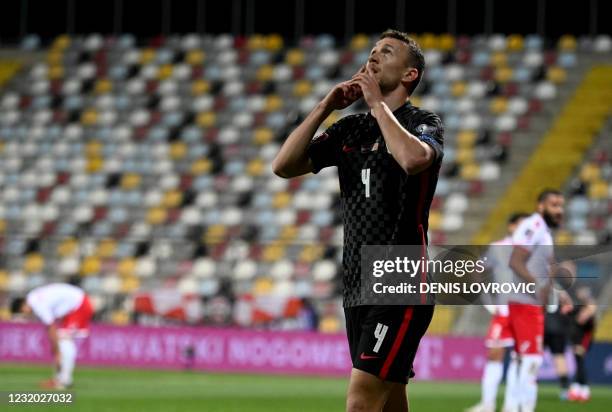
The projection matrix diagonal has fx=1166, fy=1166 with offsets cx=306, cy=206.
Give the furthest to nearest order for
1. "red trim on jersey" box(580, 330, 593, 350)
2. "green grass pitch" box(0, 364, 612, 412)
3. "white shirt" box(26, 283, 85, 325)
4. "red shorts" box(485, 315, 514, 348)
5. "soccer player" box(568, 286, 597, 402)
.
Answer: "red trim on jersey" box(580, 330, 593, 350)
"soccer player" box(568, 286, 597, 402)
"white shirt" box(26, 283, 85, 325)
"green grass pitch" box(0, 364, 612, 412)
"red shorts" box(485, 315, 514, 348)

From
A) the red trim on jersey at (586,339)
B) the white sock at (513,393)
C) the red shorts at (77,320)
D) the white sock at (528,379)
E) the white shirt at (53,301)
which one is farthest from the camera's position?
the red trim on jersey at (586,339)

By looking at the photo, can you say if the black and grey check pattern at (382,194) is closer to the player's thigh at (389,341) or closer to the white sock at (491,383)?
the player's thigh at (389,341)

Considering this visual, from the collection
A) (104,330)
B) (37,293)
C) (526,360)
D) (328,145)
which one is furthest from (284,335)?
(328,145)

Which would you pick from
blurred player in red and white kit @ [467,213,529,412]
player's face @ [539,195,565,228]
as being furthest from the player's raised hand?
blurred player in red and white kit @ [467,213,529,412]

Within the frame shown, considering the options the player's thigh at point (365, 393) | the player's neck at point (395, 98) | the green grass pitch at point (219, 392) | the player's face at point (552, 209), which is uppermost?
the player's neck at point (395, 98)

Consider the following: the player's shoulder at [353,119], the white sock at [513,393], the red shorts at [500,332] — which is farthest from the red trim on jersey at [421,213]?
the red shorts at [500,332]

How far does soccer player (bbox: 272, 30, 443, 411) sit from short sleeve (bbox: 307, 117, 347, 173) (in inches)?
1.6

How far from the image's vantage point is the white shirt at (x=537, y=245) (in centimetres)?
1084

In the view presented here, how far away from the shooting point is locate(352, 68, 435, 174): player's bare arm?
531 centimetres

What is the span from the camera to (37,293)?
16.7 metres

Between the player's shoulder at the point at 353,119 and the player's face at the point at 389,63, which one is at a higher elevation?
the player's face at the point at 389,63

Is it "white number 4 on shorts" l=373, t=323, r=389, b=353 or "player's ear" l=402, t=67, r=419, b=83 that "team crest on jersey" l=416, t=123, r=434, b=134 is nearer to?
"player's ear" l=402, t=67, r=419, b=83

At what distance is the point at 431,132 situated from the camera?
18.4 feet

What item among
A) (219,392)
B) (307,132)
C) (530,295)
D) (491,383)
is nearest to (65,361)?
(219,392)
